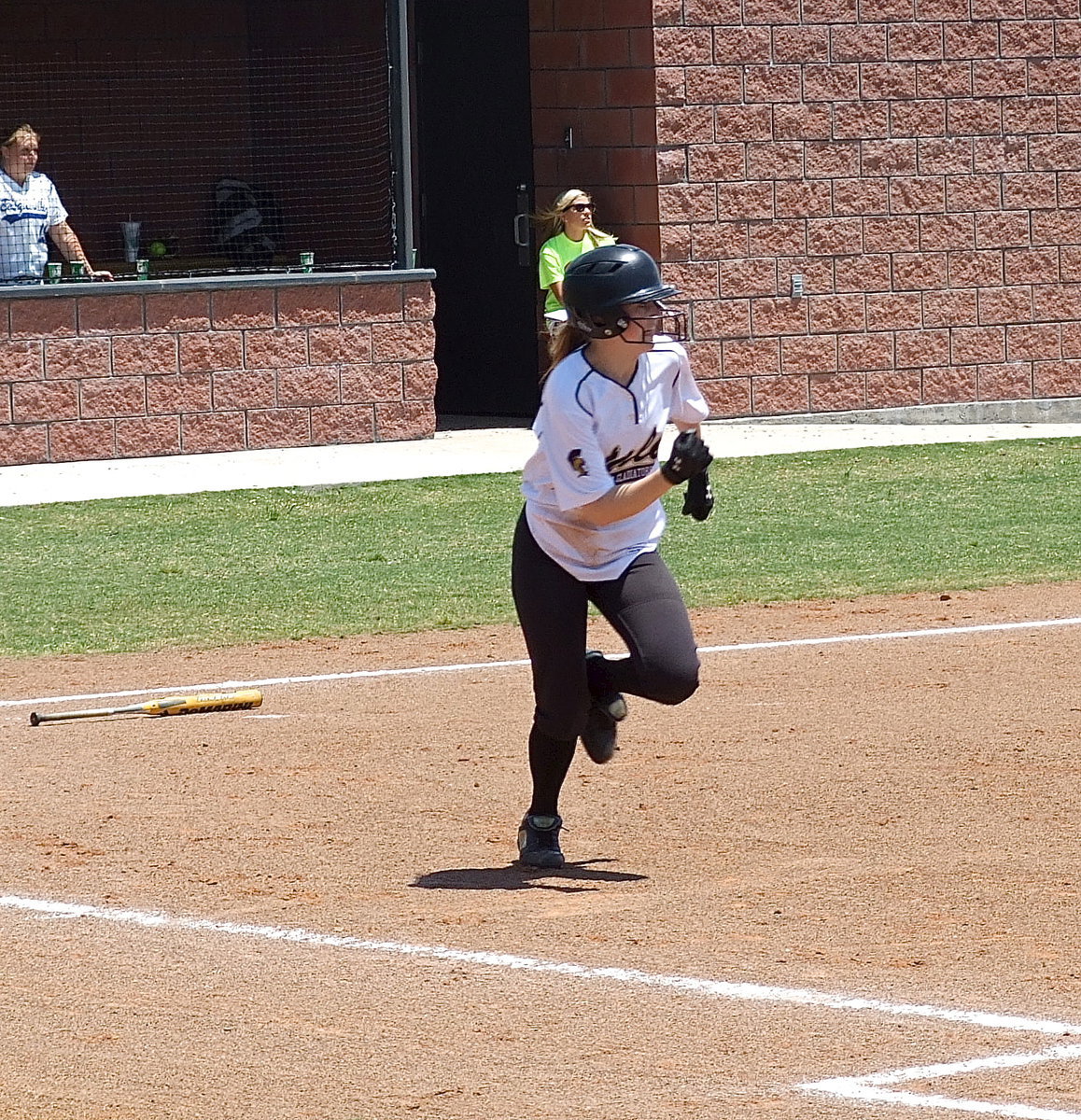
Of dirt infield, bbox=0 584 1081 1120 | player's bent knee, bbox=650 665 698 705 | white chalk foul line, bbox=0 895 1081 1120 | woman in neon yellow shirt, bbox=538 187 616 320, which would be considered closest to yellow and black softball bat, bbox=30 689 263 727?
dirt infield, bbox=0 584 1081 1120

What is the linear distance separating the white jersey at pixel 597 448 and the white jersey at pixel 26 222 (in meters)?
10.8

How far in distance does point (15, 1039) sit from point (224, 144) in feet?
48.4

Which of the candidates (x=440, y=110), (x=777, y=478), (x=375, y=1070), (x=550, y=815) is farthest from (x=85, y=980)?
(x=440, y=110)

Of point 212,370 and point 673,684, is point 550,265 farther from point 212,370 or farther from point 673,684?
point 673,684

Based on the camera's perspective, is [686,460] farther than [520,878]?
No

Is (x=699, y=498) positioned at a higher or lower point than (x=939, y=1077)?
higher

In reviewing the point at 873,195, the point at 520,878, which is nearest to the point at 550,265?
the point at 873,195

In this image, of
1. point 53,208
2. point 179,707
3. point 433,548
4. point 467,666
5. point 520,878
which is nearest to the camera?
point 520,878

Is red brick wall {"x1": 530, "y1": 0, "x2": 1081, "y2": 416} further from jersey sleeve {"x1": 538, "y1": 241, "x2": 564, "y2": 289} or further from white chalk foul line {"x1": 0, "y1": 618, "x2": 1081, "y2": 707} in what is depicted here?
white chalk foul line {"x1": 0, "y1": 618, "x2": 1081, "y2": 707}

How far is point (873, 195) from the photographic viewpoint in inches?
759

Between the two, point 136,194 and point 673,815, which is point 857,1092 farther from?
point 136,194

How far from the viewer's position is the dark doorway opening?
19.3 metres

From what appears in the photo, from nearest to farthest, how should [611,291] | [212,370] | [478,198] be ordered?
[611,291] → [212,370] → [478,198]

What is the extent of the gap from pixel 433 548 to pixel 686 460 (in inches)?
306
